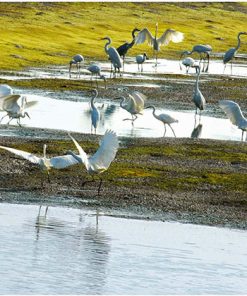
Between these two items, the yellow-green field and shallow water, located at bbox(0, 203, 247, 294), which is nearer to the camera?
shallow water, located at bbox(0, 203, 247, 294)

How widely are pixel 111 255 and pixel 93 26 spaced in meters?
60.3

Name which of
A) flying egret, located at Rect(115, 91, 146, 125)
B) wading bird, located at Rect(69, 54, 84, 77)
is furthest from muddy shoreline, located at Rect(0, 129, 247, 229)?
wading bird, located at Rect(69, 54, 84, 77)

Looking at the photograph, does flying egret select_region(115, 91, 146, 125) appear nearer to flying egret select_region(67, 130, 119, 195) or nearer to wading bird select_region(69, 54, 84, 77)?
flying egret select_region(67, 130, 119, 195)

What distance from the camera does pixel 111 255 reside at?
57.5 feet

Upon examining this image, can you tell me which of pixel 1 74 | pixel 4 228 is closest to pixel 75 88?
pixel 1 74

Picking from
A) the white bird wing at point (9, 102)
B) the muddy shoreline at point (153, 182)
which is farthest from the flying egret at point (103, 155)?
the white bird wing at point (9, 102)

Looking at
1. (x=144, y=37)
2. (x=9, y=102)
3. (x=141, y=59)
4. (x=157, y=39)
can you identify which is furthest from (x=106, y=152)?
(x=141, y=59)

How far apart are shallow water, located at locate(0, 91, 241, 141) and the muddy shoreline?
2.78 m

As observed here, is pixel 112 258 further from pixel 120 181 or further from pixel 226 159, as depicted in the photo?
pixel 226 159

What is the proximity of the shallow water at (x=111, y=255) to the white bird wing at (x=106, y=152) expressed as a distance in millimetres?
1110

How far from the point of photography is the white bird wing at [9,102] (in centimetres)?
2886

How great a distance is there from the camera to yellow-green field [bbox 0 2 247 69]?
2281 inches

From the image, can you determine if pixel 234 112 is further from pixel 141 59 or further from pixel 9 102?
pixel 141 59

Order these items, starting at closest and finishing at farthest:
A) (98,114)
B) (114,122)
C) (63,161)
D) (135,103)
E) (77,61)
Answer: (63,161)
(98,114)
(135,103)
(114,122)
(77,61)
